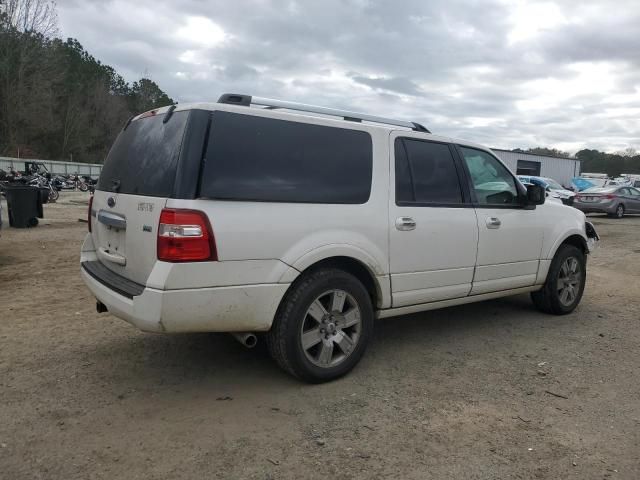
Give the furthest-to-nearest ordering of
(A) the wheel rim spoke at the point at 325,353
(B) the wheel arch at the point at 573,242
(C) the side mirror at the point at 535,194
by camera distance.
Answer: (B) the wheel arch at the point at 573,242
(C) the side mirror at the point at 535,194
(A) the wheel rim spoke at the point at 325,353

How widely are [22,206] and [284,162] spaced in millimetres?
11040

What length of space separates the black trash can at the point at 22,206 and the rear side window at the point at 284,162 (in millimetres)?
10972

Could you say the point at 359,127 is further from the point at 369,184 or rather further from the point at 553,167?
the point at 553,167

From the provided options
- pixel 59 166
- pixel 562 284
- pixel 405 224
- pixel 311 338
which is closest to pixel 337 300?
pixel 311 338

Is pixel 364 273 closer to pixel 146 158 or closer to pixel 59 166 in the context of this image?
pixel 146 158

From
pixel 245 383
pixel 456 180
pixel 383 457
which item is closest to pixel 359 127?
pixel 456 180

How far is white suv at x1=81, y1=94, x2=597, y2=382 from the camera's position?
3.23 metres

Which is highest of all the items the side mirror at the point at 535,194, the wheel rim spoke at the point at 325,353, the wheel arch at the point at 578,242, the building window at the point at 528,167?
the building window at the point at 528,167

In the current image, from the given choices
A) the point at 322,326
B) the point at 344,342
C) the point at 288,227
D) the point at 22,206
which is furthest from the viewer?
the point at 22,206

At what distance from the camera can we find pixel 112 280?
12.1 ft

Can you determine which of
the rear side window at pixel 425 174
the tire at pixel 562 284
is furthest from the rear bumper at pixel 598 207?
the rear side window at pixel 425 174

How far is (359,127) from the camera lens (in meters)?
4.07

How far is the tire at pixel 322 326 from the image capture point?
3.58 meters

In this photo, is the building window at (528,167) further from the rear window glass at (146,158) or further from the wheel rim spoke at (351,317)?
the rear window glass at (146,158)
